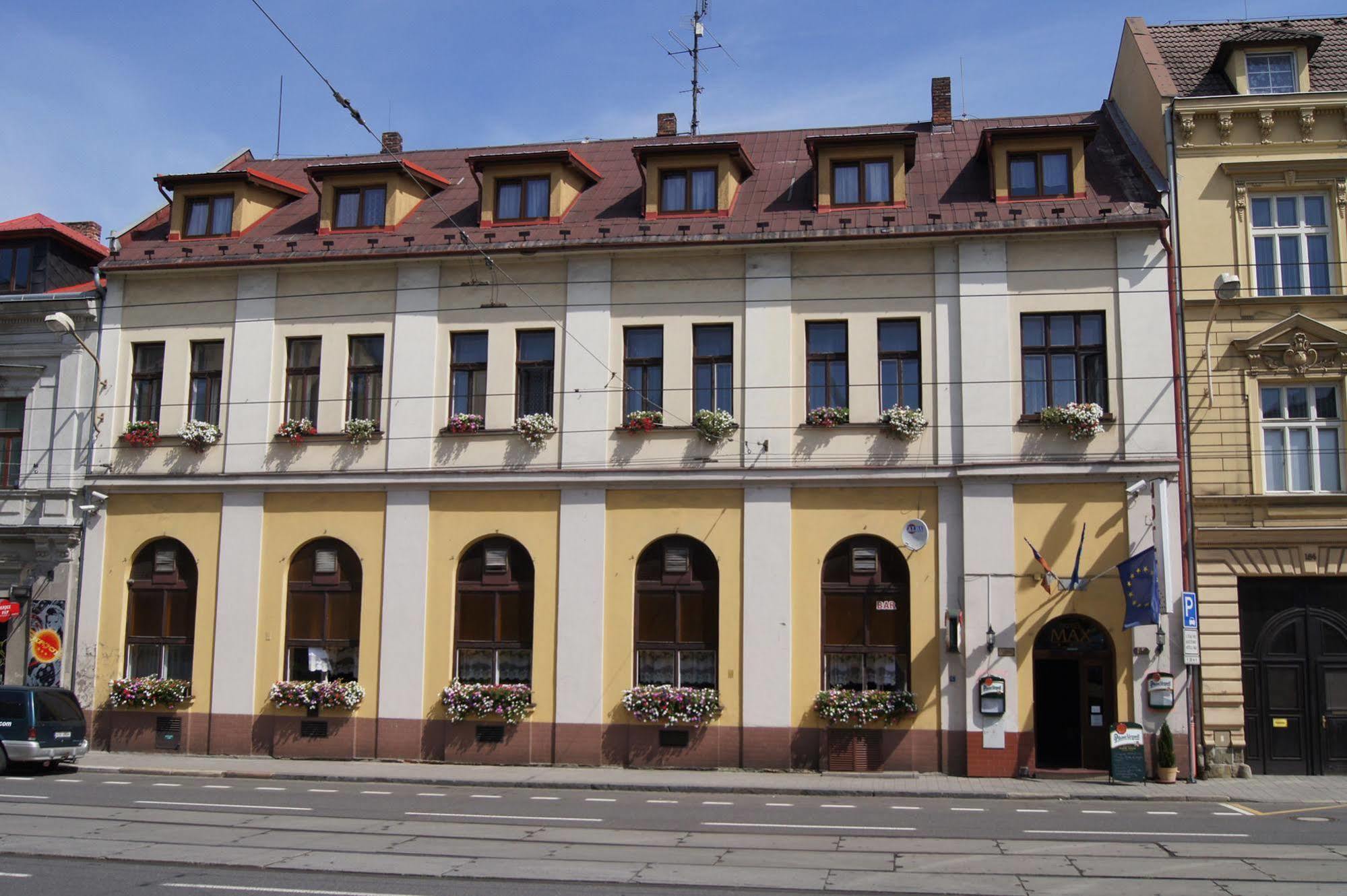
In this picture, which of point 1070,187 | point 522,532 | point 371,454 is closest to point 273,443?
point 371,454

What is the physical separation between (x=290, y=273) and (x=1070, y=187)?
16856 mm

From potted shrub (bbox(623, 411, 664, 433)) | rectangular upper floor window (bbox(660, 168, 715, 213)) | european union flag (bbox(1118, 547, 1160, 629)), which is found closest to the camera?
european union flag (bbox(1118, 547, 1160, 629))

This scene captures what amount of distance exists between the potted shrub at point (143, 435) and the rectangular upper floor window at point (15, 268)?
4961mm

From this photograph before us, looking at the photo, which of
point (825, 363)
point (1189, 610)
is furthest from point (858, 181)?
point (1189, 610)

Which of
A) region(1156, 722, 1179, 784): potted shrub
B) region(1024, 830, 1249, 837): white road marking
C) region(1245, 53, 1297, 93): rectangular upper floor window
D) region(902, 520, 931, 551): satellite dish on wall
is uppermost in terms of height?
region(1245, 53, 1297, 93): rectangular upper floor window

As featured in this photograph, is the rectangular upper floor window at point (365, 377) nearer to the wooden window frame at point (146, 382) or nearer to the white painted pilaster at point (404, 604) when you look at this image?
the white painted pilaster at point (404, 604)

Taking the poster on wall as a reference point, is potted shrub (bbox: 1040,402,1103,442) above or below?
above

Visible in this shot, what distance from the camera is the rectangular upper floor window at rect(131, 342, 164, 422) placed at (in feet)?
89.4

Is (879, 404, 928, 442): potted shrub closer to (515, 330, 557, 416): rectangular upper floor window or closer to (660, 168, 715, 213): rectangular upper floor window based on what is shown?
(660, 168, 715, 213): rectangular upper floor window

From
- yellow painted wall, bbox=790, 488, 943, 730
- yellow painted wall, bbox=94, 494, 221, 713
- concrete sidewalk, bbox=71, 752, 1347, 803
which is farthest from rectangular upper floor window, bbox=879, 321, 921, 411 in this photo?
yellow painted wall, bbox=94, 494, 221, 713

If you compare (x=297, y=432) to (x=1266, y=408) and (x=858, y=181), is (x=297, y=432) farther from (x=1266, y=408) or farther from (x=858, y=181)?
(x=1266, y=408)

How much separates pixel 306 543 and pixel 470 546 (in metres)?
3.70

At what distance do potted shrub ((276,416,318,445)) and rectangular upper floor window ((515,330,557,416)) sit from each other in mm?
4579

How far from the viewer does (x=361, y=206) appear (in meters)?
27.7
